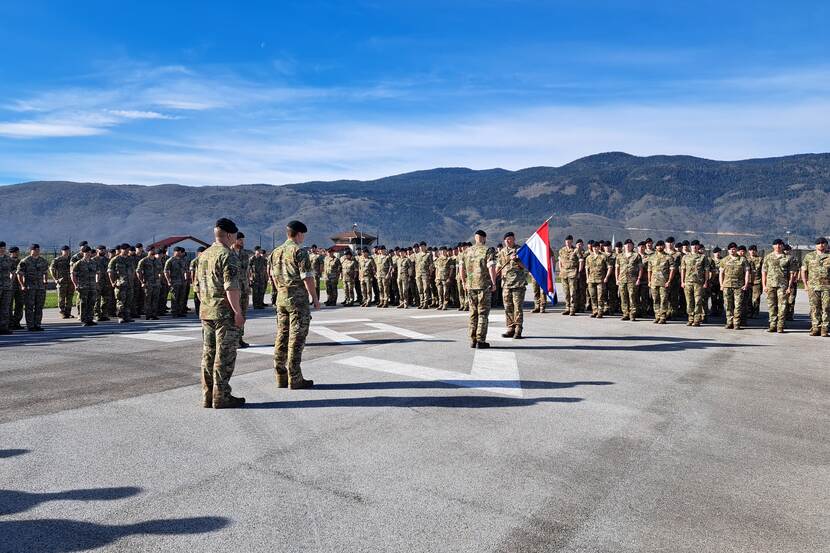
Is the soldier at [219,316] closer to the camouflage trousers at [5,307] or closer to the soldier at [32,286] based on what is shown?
the camouflage trousers at [5,307]

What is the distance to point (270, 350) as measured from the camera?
10.7 metres

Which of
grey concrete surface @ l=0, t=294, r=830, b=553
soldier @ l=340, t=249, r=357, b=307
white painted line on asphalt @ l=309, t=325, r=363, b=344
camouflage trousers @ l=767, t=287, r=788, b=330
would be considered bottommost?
grey concrete surface @ l=0, t=294, r=830, b=553

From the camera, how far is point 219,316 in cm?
649

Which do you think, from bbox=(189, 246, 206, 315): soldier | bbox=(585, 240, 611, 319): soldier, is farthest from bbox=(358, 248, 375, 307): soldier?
bbox=(585, 240, 611, 319): soldier

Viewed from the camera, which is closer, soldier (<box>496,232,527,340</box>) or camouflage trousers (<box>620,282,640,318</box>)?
soldier (<box>496,232,527,340</box>)

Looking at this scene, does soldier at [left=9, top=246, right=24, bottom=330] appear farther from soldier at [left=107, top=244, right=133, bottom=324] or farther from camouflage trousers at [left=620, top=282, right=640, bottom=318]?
camouflage trousers at [left=620, top=282, right=640, bottom=318]

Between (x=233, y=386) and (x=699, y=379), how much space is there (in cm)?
629

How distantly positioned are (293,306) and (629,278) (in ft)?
34.4

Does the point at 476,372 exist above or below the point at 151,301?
below

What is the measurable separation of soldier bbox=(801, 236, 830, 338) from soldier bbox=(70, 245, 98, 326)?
1689 centimetres

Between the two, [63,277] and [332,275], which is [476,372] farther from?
[332,275]

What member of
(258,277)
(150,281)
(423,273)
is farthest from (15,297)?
(423,273)

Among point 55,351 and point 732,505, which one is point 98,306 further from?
point 732,505

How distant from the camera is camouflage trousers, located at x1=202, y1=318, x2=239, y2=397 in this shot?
21.3ft
